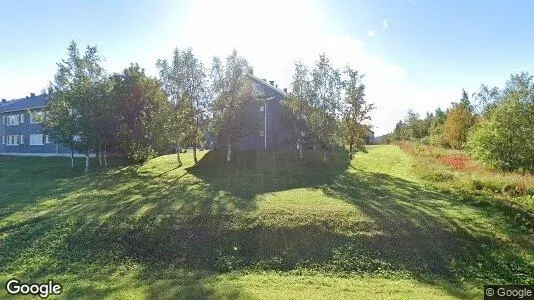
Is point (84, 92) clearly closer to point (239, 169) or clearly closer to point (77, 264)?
point (239, 169)

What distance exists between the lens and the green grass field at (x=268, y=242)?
464 inches

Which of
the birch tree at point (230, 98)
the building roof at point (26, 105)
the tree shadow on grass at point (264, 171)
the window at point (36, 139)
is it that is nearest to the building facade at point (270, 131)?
the tree shadow on grass at point (264, 171)

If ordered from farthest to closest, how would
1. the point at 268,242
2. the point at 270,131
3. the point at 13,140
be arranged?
1. the point at 13,140
2. the point at 270,131
3. the point at 268,242

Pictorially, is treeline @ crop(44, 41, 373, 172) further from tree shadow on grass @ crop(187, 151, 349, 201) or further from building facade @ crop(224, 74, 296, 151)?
building facade @ crop(224, 74, 296, 151)

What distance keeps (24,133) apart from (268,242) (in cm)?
6046

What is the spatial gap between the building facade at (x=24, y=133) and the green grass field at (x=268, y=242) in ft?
122

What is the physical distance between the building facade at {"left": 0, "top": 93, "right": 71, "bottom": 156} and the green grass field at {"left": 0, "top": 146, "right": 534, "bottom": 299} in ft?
122

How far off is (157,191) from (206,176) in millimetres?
5963

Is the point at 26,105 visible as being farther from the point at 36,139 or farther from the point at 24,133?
the point at 36,139

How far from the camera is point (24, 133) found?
6012 cm

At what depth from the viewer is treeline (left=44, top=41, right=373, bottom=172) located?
33875 mm

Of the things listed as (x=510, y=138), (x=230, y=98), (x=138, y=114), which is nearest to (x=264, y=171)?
(x=230, y=98)

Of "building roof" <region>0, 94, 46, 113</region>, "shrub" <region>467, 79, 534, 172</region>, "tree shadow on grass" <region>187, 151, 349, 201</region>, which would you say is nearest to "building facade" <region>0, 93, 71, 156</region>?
"building roof" <region>0, 94, 46, 113</region>

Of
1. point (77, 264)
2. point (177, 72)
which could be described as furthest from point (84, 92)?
point (77, 264)
